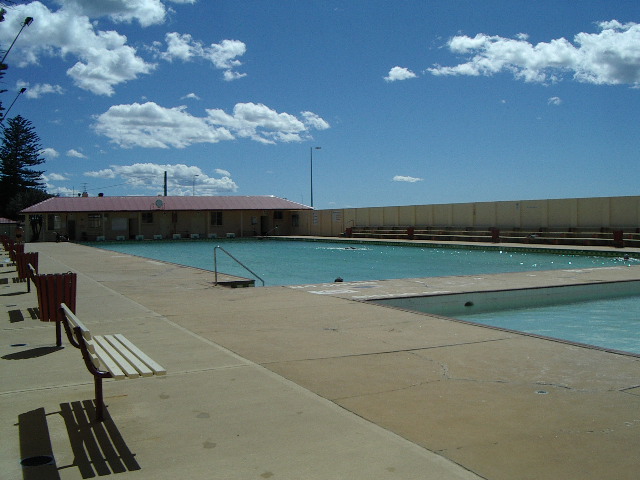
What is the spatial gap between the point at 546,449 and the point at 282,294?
8.12m

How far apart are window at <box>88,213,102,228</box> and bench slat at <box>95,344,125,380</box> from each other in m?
44.2

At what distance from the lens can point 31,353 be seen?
22.6 ft

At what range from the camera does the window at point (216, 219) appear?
166 feet

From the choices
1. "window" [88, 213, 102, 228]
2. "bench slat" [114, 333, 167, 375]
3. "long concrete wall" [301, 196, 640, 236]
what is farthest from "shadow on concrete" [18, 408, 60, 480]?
"window" [88, 213, 102, 228]

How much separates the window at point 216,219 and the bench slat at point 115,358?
149ft

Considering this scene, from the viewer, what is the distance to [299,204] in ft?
175

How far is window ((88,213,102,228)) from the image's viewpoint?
153ft

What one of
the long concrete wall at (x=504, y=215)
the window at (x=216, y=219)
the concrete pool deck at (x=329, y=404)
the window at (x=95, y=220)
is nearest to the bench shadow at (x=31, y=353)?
the concrete pool deck at (x=329, y=404)

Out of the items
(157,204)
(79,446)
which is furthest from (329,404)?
(157,204)

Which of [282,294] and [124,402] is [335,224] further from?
[124,402]

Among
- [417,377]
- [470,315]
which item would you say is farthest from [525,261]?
[417,377]

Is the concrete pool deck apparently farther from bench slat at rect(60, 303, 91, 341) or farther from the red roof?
the red roof

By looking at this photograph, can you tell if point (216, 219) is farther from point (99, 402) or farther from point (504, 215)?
point (99, 402)

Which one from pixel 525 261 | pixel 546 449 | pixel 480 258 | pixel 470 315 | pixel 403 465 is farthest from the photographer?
pixel 480 258
